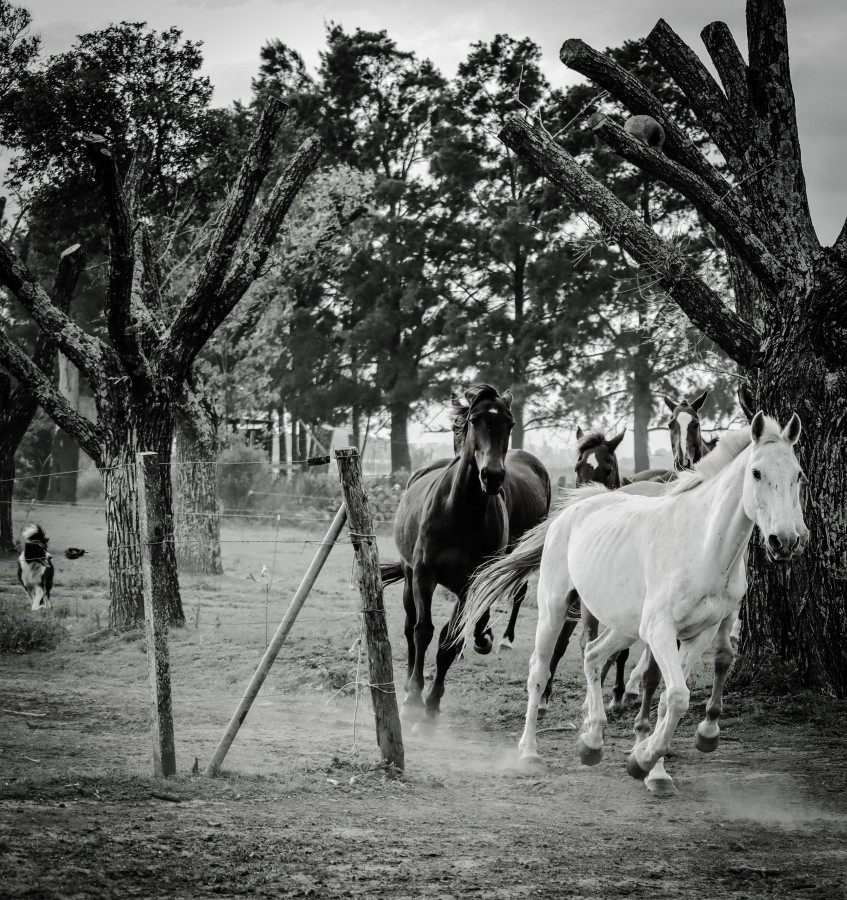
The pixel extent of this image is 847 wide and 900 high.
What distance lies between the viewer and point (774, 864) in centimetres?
404

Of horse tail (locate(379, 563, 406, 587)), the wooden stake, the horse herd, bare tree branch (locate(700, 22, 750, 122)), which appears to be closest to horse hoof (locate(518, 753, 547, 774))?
the horse herd

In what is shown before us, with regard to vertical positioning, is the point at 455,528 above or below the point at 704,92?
below

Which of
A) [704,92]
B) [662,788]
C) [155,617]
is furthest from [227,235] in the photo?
[662,788]

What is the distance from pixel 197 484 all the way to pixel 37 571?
3898 millimetres

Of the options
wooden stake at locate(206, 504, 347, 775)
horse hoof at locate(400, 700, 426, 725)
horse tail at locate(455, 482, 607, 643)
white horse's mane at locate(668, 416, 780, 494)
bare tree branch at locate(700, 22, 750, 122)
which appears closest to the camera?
wooden stake at locate(206, 504, 347, 775)

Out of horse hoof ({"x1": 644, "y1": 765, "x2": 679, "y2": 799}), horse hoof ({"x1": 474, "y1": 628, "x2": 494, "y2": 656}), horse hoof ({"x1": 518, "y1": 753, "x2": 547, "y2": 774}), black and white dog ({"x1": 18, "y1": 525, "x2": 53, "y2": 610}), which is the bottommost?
horse hoof ({"x1": 518, "y1": 753, "x2": 547, "y2": 774})

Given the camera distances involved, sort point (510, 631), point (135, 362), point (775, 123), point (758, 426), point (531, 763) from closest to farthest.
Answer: point (758, 426) → point (531, 763) → point (775, 123) → point (135, 362) → point (510, 631)

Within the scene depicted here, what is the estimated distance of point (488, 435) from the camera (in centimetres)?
709

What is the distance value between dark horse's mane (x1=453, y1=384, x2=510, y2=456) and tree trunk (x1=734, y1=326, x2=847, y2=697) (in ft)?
6.97

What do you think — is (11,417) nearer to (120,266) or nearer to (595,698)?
(120,266)

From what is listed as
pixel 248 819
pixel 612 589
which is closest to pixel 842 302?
pixel 612 589

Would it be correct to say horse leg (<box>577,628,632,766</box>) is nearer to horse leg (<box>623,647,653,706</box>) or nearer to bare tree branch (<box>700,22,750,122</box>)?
horse leg (<box>623,647,653,706</box>)

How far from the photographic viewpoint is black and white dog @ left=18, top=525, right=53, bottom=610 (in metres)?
11.4

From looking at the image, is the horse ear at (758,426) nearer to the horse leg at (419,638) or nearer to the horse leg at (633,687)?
the horse leg at (633,687)
